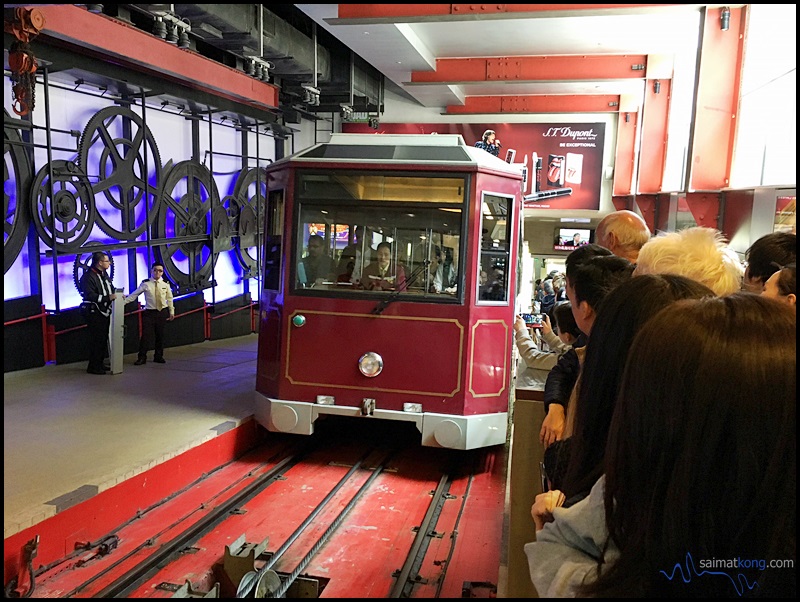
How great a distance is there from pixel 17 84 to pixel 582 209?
1071 cm

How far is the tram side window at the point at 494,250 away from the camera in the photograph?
495cm

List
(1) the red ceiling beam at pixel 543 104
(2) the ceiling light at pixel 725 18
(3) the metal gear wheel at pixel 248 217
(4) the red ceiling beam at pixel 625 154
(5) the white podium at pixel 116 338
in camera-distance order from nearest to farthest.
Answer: (2) the ceiling light at pixel 725 18 < (5) the white podium at pixel 116 338 < (3) the metal gear wheel at pixel 248 217 < (1) the red ceiling beam at pixel 543 104 < (4) the red ceiling beam at pixel 625 154

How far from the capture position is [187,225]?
30.9ft

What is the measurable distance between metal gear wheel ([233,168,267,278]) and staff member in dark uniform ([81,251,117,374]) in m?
3.65

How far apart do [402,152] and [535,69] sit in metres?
6.12

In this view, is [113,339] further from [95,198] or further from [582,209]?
[582,209]

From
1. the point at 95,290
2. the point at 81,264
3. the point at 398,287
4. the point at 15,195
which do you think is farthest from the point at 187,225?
the point at 398,287

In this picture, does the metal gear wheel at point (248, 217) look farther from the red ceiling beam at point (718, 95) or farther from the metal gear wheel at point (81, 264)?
the red ceiling beam at point (718, 95)

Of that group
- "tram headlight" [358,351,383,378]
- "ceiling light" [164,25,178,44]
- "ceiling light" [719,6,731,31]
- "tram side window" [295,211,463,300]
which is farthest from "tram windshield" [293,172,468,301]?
"ceiling light" [719,6,731,31]

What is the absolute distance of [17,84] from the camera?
5465 millimetres

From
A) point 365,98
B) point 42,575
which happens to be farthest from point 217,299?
point 42,575

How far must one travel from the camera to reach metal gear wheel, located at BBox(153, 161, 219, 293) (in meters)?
8.95

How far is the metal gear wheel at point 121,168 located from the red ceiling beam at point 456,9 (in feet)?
10.5

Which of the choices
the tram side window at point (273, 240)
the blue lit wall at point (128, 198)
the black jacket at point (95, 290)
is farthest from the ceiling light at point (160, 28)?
the black jacket at point (95, 290)
